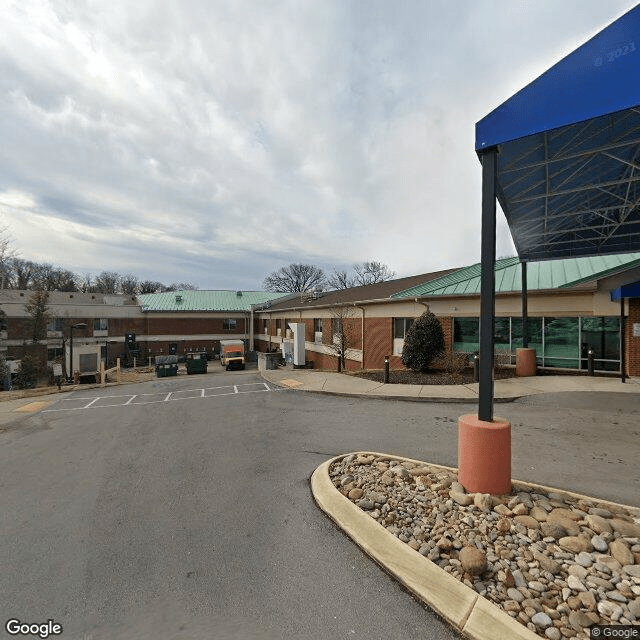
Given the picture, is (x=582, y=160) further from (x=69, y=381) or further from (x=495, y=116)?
(x=69, y=381)

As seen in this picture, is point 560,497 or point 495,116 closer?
point 560,497

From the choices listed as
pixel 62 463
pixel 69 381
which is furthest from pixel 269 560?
pixel 69 381

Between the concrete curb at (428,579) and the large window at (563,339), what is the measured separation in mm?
10382

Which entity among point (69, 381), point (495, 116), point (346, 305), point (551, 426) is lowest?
point (69, 381)

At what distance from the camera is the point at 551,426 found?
7980mm

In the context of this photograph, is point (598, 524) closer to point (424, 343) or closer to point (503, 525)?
point (503, 525)

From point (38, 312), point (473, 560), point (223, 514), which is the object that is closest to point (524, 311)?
point (473, 560)

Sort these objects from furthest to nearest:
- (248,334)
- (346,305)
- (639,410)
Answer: (248,334), (346,305), (639,410)

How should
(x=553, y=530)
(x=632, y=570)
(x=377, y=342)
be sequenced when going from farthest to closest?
(x=377, y=342) → (x=553, y=530) → (x=632, y=570)

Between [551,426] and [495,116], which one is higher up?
[495,116]

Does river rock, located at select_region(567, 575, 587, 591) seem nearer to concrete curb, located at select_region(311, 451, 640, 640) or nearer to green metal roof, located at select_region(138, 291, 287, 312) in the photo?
concrete curb, located at select_region(311, 451, 640, 640)

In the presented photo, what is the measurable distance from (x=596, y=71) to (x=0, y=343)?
45.2 metres

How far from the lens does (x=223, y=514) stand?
4586mm

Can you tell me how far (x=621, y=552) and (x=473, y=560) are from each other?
151 centimetres
